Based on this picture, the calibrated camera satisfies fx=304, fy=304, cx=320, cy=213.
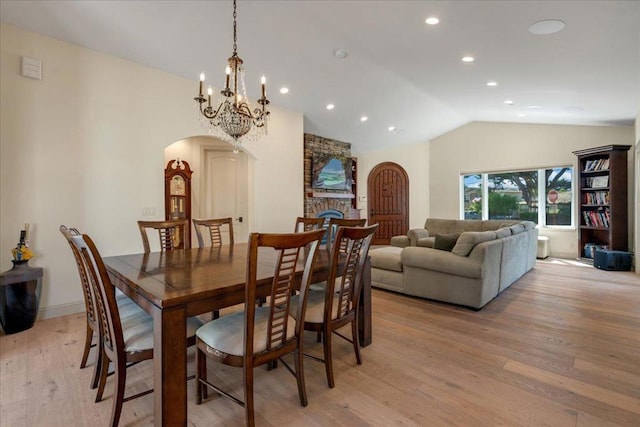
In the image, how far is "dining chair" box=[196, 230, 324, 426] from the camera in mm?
1466

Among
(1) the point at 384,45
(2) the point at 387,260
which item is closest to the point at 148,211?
(2) the point at 387,260

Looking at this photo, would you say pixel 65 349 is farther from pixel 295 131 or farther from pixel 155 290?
pixel 295 131

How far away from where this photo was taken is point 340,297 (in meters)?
2.08

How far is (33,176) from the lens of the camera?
3.13 meters

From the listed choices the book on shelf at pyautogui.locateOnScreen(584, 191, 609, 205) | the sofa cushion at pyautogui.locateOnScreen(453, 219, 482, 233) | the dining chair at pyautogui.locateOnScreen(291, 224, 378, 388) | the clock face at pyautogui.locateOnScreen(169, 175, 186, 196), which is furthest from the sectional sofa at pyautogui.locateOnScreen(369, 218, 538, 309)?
the clock face at pyautogui.locateOnScreen(169, 175, 186, 196)

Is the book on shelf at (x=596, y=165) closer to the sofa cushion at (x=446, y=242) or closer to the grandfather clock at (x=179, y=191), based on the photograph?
the sofa cushion at (x=446, y=242)

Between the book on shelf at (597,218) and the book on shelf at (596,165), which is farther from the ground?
the book on shelf at (596,165)

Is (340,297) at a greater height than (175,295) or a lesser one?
lesser

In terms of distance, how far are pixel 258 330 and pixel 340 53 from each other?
11.6 feet

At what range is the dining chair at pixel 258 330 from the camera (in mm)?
1466

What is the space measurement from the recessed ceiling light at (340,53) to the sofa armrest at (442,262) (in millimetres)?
2625

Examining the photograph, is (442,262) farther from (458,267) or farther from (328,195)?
(328,195)

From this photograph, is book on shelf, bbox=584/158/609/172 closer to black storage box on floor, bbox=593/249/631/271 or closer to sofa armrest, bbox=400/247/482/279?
black storage box on floor, bbox=593/249/631/271

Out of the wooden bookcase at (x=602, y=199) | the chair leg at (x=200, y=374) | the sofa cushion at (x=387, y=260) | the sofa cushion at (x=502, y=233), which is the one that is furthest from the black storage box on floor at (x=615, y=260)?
the chair leg at (x=200, y=374)
